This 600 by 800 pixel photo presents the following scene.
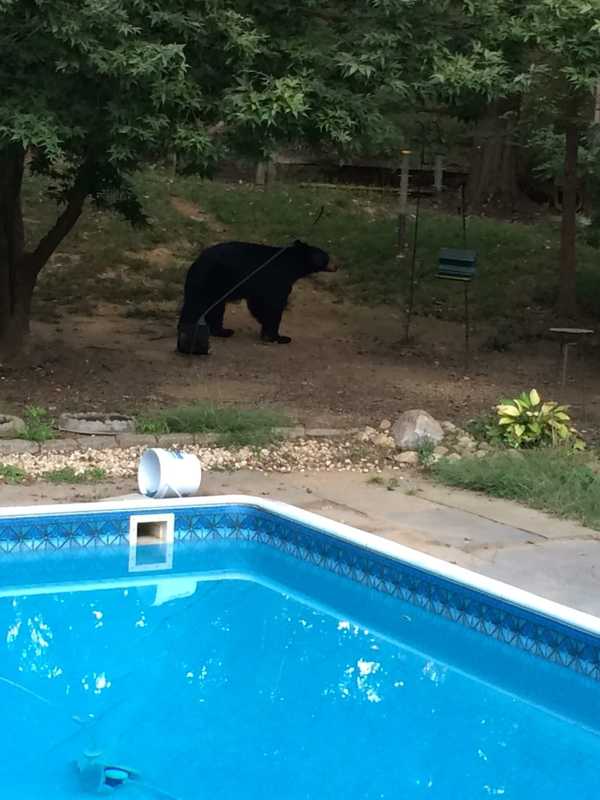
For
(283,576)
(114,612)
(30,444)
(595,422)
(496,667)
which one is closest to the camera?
(496,667)

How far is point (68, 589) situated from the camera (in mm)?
6430

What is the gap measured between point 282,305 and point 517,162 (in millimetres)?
9156

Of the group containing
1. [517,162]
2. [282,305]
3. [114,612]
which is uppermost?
[517,162]

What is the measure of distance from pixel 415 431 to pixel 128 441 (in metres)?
2.00

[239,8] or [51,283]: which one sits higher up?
[239,8]

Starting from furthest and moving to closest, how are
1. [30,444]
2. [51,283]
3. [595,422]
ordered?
[51,283] → [595,422] → [30,444]

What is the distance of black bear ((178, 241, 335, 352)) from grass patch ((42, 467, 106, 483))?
13.0 ft

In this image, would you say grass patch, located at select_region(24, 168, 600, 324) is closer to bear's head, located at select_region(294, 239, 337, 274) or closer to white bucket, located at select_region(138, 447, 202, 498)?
bear's head, located at select_region(294, 239, 337, 274)

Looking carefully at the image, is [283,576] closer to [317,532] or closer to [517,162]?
[317,532]

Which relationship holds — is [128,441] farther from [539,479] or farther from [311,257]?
[311,257]

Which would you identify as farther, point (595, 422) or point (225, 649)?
point (595, 422)

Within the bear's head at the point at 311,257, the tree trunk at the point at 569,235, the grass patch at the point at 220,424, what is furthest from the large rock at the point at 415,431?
the tree trunk at the point at 569,235

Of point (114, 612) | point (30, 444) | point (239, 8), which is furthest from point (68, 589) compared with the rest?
point (239, 8)

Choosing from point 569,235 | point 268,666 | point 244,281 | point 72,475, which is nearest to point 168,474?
point 72,475
